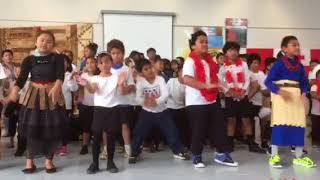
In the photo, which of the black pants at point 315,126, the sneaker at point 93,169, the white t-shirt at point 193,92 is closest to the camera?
the sneaker at point 93,169

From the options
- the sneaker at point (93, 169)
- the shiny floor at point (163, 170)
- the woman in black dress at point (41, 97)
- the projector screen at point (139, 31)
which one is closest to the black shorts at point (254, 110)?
the shiny floor at point (163, 170)

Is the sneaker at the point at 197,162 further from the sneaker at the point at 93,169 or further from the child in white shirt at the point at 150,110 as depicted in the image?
the sneaker at the point at 93,169

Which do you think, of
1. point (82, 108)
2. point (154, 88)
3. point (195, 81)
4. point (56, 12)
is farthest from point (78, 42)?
point (195, 81)

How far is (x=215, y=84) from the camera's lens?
4.32m

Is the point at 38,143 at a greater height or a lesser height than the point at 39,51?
lesser

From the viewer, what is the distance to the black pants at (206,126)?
4.34 m

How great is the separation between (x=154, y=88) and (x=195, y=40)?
0.66 metres

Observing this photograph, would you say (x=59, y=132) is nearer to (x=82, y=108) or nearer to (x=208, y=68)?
(x=82, y=108)

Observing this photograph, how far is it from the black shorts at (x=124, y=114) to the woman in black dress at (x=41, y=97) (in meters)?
0.53

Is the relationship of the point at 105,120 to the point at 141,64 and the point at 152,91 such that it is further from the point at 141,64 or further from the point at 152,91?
the point at 141,64

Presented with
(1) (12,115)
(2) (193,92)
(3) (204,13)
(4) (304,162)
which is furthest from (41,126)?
Result: (3) (204,13)

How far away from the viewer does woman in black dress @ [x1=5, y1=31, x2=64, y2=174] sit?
4074 millimetres

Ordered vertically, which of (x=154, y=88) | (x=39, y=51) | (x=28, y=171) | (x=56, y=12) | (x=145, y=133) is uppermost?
(x=56, y=12)

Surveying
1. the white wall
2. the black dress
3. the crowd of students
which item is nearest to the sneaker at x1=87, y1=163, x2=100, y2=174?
the crowd of students
